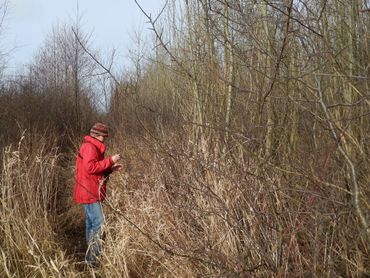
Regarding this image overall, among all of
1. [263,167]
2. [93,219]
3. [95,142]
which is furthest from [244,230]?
[95,142]

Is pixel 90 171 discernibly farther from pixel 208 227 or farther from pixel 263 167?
pixel 263 167

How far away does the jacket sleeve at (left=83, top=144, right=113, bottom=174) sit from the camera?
5344 mm

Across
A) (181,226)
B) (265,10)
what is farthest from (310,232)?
(265,10)

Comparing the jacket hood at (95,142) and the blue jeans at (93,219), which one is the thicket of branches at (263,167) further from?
the jacket hood at (95,142)

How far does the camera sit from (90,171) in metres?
5.35

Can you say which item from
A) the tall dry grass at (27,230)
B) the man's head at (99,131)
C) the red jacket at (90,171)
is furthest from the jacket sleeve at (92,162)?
the tall dry grass at (27,230)

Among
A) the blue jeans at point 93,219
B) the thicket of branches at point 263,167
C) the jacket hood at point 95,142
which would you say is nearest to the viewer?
the thicket of branches at point 263,167

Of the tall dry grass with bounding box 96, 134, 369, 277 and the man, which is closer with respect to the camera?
the tall dry grass with bounding box 96, 134, 369, 277

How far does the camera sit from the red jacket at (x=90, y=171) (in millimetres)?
5336

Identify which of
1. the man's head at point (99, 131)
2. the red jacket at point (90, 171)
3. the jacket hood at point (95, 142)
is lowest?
the red jacket at point (90, 171)

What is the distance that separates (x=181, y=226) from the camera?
4180mm

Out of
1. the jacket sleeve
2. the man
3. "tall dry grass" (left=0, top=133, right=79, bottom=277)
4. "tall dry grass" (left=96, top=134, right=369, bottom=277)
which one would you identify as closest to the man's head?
the man

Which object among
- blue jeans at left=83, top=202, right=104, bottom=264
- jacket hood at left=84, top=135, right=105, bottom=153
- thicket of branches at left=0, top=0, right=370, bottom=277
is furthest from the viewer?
jacket hood at left=84, top=135, right=105, bottom=153

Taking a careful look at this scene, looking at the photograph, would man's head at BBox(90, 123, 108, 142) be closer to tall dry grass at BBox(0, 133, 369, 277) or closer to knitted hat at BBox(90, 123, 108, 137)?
knitted hat at BBox(90, 123, 108, 137)
